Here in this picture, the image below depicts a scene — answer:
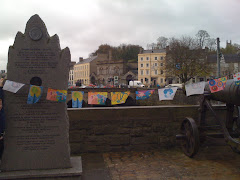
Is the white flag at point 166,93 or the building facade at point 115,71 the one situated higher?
the building facade at point 115,71

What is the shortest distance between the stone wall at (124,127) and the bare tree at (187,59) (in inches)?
1253

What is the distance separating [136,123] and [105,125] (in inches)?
29.2

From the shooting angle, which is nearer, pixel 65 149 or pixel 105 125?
pixel 65 149

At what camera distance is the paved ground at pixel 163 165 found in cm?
437

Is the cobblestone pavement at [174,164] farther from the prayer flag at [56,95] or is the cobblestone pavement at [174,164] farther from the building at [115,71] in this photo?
the building at [115,71]

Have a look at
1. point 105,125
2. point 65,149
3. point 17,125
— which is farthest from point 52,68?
point 105,125

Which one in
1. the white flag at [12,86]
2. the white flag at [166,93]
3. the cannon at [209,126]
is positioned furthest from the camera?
the white flag at [166,93]

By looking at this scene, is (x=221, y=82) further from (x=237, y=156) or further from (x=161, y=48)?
(x=161, y=48)

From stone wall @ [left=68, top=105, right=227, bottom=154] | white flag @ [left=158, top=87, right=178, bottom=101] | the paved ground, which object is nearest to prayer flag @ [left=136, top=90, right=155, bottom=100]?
white flag @ [left=158, top=87, right=178, bottom=101]

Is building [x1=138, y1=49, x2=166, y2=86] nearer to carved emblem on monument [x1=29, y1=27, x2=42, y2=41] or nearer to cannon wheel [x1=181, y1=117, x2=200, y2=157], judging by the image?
cannon wheel [x1=181, y1=117, x2=200, y2=157]

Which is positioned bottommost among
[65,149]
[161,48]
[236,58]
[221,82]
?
[65,149]

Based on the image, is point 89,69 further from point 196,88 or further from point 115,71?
point 196,88

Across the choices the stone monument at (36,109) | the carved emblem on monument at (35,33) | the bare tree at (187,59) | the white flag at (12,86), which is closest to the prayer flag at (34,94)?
the stone monument at (36,109)

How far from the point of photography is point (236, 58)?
2650 inches
